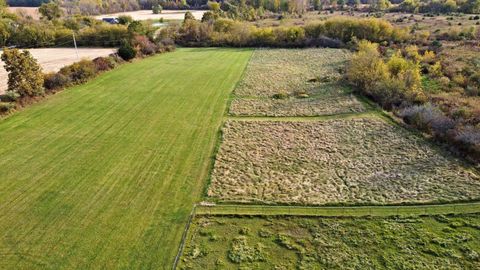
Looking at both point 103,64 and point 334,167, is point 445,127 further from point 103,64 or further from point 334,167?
point 103,64

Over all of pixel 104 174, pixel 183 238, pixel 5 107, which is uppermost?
pixel 5 107

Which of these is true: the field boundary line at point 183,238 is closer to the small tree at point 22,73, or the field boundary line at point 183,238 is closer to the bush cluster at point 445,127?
the bush cluster at point 445,127

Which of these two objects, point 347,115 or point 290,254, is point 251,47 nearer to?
point 347,115

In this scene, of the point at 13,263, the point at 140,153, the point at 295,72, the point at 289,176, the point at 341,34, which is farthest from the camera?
the point at 341,34

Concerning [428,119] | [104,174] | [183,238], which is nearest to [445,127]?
[428,119]

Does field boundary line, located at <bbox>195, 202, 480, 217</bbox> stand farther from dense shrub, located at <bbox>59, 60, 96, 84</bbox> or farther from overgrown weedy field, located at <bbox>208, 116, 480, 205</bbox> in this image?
dense shrub, located at <bbox>59, 60, 96, 84</bbox>

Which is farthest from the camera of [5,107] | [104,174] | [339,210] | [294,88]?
[294,88]

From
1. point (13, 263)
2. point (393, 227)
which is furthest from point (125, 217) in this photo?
point (393, 227)
